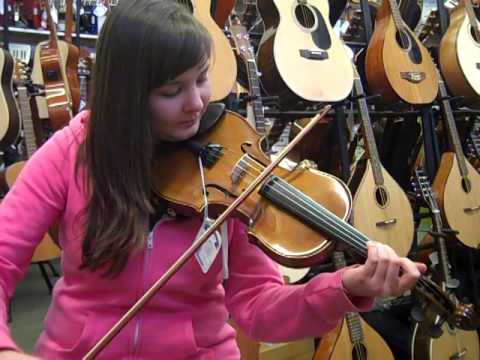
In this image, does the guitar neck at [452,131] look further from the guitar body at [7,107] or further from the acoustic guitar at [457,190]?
the guitar body at [7,107]

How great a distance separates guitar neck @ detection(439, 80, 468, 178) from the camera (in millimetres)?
1805

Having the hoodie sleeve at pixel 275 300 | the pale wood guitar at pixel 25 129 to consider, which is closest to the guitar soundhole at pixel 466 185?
the hoodie sleeve at pixel 275 300

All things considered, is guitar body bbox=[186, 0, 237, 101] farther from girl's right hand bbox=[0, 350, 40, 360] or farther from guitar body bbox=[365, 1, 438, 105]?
girl's right hand bbox=[0, 350, 40, 360]

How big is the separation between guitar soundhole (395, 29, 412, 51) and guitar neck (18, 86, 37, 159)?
4.21 feet

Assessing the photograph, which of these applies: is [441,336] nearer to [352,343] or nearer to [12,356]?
[352,343]

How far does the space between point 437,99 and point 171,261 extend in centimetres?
139

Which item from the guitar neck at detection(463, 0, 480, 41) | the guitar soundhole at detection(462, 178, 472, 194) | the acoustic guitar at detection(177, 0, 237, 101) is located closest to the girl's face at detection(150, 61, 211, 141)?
the acoustic guitar at detection(177, 0, 237, 101)

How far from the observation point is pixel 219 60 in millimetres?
1374

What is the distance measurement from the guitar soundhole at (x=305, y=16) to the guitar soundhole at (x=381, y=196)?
0.52 metres

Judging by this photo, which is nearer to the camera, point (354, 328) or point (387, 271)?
point (387, 271)

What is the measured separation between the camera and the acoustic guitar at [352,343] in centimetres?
143

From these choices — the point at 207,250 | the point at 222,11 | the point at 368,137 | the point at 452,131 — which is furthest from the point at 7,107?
the point at 452,131

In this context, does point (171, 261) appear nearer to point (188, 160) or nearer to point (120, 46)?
point (188, 160)

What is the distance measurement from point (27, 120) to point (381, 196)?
3.99 ft
